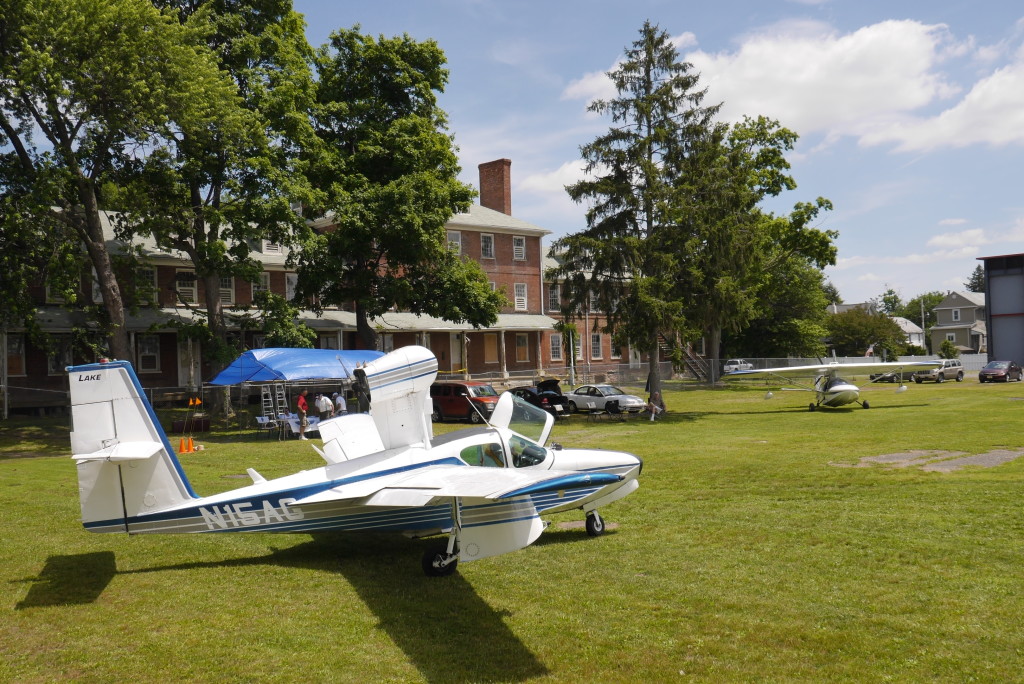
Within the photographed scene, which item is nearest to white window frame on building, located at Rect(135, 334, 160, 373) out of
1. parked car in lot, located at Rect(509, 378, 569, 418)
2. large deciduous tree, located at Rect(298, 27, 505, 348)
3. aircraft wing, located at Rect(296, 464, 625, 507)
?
large deciduous tree, located at Rect(298, 27, 505, 348)

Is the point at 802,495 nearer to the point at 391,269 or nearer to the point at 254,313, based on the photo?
the point at 391,269

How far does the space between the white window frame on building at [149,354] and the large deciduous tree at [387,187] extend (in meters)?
9.59

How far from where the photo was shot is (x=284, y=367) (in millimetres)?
24688

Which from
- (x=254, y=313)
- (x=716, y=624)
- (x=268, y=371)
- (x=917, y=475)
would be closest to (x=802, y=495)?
(x=917, y=475)

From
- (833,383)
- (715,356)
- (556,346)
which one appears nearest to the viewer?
(833,383)

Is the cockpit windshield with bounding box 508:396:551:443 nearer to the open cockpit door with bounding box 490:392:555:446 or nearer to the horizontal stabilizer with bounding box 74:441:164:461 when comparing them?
the open cockpit door with bounding box 490:392:555:446

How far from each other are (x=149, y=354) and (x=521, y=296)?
2421 centimetres

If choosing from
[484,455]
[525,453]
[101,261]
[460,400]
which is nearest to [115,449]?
[484,455]

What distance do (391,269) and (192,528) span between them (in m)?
25.7

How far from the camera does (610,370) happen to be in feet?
174

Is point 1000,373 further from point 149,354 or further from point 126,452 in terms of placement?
point 126,452

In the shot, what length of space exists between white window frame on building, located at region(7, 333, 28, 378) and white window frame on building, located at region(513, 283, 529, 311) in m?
28.9

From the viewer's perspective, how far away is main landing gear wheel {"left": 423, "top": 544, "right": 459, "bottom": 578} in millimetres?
9242

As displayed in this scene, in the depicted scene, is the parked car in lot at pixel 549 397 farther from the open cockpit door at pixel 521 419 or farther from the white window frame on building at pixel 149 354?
the open cockpit door at pixel 521 419
